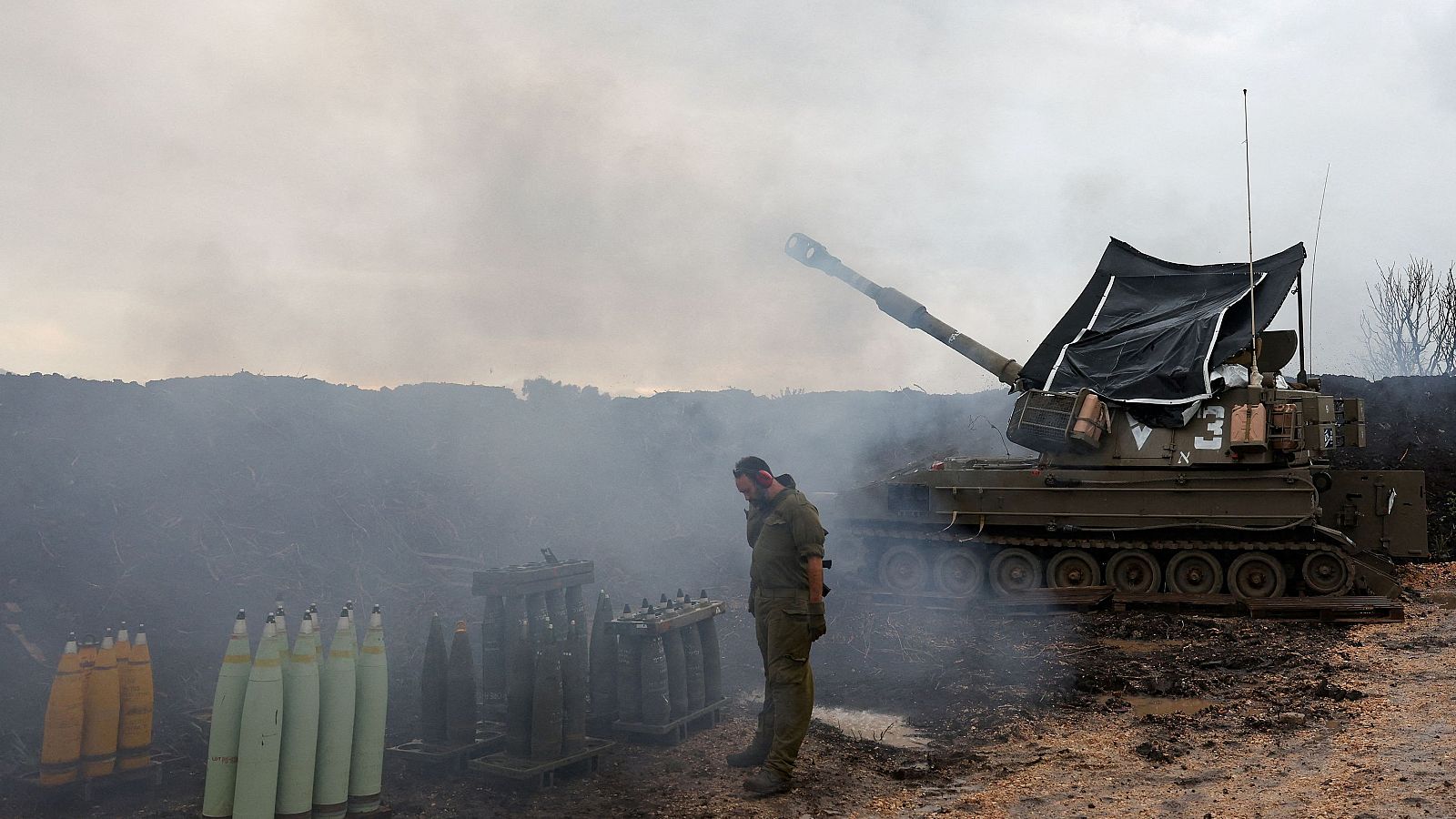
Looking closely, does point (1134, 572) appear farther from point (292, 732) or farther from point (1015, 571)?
point (292, 732)

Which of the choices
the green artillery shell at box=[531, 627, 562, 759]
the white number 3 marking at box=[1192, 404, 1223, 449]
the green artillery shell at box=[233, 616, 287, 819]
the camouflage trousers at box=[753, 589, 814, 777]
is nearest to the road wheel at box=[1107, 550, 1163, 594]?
the white number 3 marking at box=[1192, 404, 1223, 449]

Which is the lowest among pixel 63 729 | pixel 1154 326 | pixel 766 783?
pixel 766 783

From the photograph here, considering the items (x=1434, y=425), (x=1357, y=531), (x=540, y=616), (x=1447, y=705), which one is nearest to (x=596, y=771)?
(x=540, y=616)

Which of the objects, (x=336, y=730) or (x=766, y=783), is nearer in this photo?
(x=336, y=730)

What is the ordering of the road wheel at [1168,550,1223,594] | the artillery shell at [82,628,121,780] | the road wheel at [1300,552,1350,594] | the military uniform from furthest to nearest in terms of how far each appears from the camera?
the road wheel at [1168,550,1223,594] → the road wheel at [1300,552,1350,594] → the military uniform → the artillery shell at [82,628,121,780]

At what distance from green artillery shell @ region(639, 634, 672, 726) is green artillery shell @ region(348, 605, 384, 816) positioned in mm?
1803

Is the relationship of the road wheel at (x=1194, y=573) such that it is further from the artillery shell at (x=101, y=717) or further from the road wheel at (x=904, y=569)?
the artillery shell at (x=101, y=717)

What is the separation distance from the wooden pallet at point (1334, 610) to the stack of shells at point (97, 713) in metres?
10.9

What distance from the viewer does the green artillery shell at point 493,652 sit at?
656 centimetres

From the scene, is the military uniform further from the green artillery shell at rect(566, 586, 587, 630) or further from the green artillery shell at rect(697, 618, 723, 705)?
the green artillery shell at rect(566, 586, 587, 630)

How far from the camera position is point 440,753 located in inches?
221

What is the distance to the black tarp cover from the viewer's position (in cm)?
1175

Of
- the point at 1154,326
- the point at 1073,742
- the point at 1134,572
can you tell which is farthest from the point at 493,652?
the point at 1154,326

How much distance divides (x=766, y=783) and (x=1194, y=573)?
8663mm
